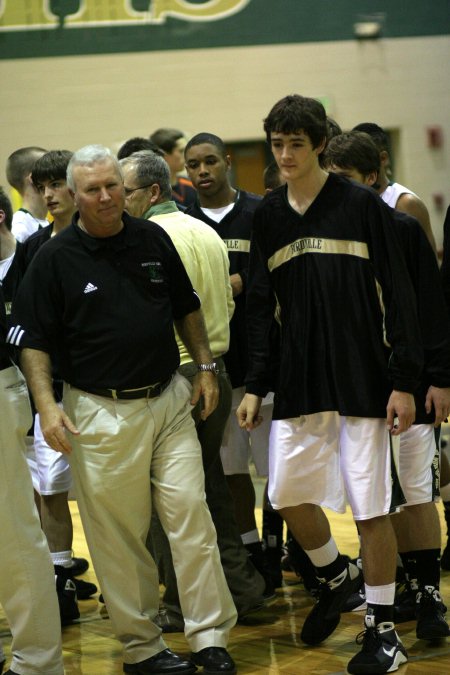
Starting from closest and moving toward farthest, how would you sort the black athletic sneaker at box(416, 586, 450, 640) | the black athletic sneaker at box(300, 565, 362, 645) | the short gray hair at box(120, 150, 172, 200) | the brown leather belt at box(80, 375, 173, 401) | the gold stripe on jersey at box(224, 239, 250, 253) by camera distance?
the brown leather belt at box(80, 375, 173, 401)
the black athletic sneaker at box(416, 586, 450, 640)
the black athletic sneaker at box(300, 565, 362, 645)
the short gray hair at box(120, 150, 172, 200)
the gold stripe on jersey at box(224, 239, 250, 253)

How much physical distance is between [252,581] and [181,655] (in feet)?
1.72

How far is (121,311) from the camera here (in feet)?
12.4

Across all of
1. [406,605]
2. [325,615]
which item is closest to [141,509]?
[325,615]

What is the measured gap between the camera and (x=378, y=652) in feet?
12.4

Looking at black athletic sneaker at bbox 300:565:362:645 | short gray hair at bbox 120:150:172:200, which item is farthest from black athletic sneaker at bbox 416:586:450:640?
short gray hair at bbox 120:150:172:200

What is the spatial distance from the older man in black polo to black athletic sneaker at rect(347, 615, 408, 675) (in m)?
0.45

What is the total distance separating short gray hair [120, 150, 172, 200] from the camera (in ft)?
14.3

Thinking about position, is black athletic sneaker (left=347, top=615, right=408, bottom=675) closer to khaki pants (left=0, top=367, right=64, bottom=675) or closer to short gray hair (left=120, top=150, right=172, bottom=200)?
khaki pants (left=0, top=367, right=64, bottom=675)

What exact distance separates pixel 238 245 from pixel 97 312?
4.17 feet

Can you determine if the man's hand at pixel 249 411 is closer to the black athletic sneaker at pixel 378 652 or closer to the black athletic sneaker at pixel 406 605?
the black athletic sneaker at pixel 378 652

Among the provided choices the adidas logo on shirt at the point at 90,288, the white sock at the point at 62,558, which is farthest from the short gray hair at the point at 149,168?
the white sock at the point at 62,558

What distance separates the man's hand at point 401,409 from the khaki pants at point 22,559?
1.23 metres

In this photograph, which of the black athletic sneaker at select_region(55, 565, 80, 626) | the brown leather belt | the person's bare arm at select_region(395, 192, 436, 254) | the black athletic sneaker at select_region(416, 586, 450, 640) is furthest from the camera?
the black athletic sneaker at select_region(55, 565, 80, 626)

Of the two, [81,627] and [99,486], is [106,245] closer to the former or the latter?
[99,486]
